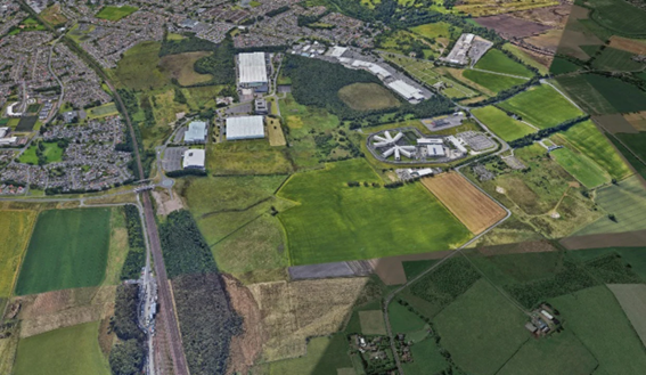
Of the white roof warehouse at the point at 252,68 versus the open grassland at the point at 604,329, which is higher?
the white roof warehouse at the point at 252,68

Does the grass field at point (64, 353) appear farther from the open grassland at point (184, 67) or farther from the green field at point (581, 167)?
the green field at point (581, 167)

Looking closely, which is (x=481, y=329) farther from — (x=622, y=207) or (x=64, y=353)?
(x=64, y=353)

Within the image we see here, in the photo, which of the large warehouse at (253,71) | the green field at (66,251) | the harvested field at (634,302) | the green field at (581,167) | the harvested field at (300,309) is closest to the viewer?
the harvested field at (300,309)

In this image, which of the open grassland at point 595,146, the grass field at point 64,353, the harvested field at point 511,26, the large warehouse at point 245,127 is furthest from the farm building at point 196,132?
the harvested field at point 511,26

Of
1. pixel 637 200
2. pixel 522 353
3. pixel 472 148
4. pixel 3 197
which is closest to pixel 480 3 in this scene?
pixel 472 148

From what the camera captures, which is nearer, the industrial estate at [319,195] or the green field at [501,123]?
the industrial estate at [319,195]
